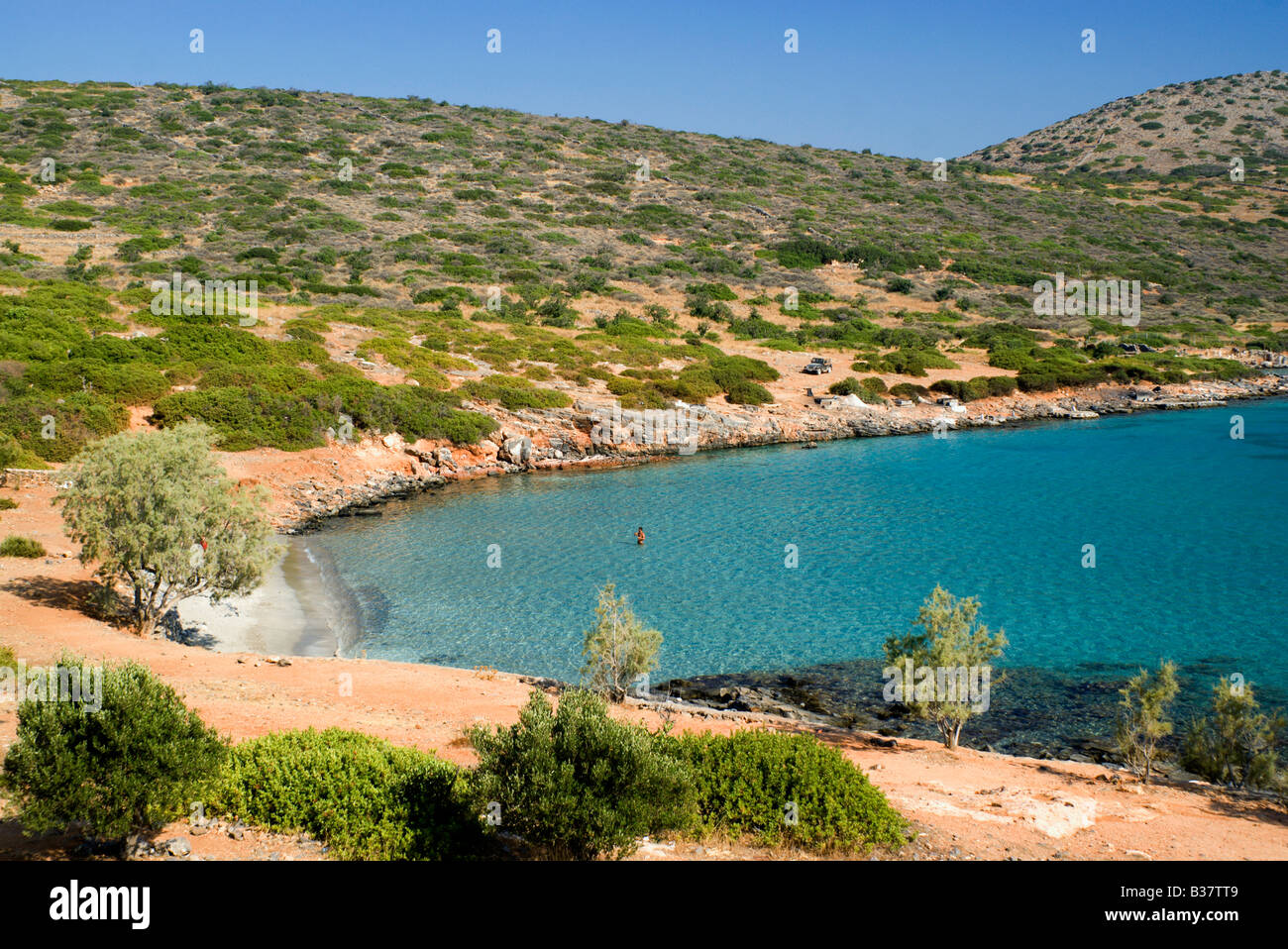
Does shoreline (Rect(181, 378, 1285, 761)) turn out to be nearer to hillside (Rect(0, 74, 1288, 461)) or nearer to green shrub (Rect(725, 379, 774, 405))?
hillside (Rect(0, 74, 1288, 461))

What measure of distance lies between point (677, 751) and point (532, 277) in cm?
5871

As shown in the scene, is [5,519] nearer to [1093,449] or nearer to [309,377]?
[309,377]

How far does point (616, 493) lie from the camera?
34.4 metres

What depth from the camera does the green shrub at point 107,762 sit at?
7555 millimetres

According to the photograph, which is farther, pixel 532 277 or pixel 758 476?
pixel 532 277

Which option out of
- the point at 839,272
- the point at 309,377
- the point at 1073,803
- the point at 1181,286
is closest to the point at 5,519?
the point at 309,377

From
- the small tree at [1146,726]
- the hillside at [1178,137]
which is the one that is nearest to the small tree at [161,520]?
the small tree at [1146,726]

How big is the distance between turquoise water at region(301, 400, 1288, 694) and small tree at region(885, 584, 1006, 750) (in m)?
4.35
